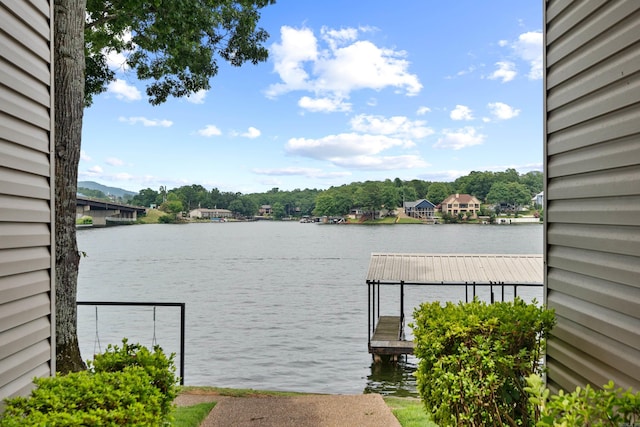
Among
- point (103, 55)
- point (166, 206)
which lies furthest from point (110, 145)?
point (103, 55)

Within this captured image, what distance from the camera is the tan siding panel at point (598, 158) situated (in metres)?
2.52

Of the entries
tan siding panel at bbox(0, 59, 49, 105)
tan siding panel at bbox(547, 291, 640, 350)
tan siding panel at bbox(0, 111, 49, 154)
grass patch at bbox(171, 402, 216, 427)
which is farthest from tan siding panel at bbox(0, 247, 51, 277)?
tan siding panel at bbox(547, 291, 640, 350)

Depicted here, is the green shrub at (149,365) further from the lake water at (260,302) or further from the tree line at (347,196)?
the tree line at (347,196)

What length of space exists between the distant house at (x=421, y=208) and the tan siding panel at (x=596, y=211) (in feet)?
308

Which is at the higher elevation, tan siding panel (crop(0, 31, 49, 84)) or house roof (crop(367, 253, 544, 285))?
tan siding panel (crop(0, 31, 49, 84))

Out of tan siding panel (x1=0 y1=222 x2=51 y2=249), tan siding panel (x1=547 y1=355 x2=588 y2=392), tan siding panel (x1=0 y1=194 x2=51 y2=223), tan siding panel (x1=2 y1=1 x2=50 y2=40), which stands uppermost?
tan siding panel (x1=2 y1=1 x2=50 y2=40)

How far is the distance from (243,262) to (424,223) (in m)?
50.5

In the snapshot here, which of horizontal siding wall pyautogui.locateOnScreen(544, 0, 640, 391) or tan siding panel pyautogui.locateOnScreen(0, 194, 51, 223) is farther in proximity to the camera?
tan siding panel pyautogui.locateOnScreen(0, 194, 51, 223)

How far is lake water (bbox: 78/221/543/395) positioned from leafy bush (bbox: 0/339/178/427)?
3.46 meters

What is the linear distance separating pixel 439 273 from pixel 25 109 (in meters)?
11.1

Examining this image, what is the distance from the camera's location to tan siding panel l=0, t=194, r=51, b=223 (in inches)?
111

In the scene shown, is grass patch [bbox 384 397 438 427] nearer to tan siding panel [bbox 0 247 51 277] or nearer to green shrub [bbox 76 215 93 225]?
tan siding panel [bbox 0 247 51 277]

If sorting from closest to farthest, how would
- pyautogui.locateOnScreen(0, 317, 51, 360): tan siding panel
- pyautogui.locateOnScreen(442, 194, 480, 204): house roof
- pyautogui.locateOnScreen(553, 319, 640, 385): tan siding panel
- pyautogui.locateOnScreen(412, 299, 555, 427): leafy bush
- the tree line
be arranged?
1. pyautogui.locateOnScreen(553, 319, 640, 385): tan siding panel
2. pyautogui.locateOnScreen(0, 317, 51, 360): tan siding panel
3. pyautogui.locateOnScreen(412, 299, 555, 427): leafy bush
4. the tree line
5. pyautogui.locateOnScreen(442, 194, 480, 204): house roof

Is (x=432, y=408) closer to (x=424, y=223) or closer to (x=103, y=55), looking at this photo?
(x=103, y=55)
